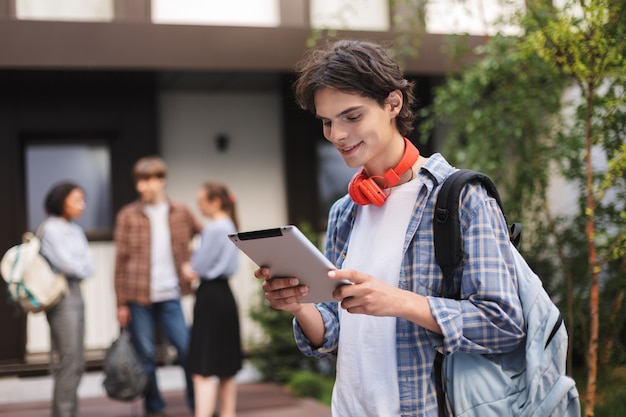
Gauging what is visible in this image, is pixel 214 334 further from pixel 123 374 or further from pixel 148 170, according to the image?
pixel 148 170

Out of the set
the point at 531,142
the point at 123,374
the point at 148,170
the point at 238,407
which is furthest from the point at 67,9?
the point at 531,142

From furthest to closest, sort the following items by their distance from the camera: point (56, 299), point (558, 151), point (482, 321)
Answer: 1. point (558, 151)
2. point (56, 299)
3. point (482, 321)

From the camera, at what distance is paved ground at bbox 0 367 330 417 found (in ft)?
23.9

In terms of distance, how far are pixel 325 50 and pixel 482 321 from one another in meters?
0.84

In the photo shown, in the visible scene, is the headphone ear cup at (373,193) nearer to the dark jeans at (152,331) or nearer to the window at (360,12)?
the dark jeans at (152,331)

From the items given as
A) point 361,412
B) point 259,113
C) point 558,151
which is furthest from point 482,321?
point 259,113

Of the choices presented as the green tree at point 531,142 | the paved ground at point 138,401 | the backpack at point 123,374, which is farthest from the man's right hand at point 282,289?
the paved ground at point 138,401

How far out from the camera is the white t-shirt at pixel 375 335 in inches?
84.7

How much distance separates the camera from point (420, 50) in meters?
9.31

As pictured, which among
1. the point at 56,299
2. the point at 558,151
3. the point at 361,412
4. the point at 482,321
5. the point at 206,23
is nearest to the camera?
the point at 482,321

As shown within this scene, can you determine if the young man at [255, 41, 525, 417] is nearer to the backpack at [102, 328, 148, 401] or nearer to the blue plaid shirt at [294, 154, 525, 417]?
the blue plaid shirt at [294, 154, 525, 417]

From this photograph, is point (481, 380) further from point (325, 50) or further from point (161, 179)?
point (161, 179)

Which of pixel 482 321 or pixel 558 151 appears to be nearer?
pixel 482 321

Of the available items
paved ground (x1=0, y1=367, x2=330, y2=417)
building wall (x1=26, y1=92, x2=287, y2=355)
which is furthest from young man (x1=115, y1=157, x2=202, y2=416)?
building wall (x1=26, y1=92, x2=287, y2=355)
